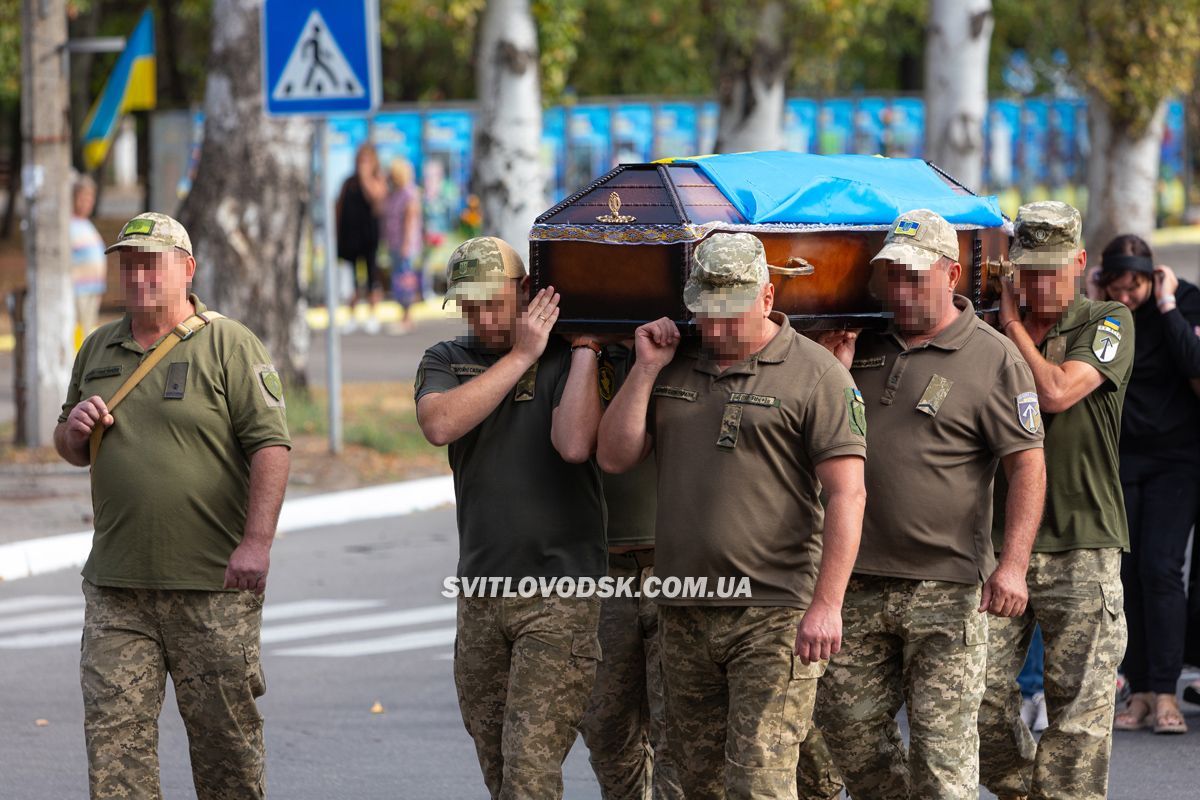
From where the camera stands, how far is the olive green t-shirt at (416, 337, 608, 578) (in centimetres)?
505

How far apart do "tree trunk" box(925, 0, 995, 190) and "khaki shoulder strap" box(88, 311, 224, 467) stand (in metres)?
10.9

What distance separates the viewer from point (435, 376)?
5.12 m

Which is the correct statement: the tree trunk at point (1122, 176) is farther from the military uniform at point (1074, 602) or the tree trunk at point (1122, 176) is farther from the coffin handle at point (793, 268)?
the coffin handle at point (793, 268)

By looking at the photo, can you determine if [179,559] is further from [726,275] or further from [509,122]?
[509,122]

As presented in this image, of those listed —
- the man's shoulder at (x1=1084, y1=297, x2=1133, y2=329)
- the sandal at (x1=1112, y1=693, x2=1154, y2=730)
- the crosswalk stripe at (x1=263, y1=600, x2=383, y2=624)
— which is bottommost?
the crosswalk stripe at (x1=263, y1=600, x2=383, y2=624)

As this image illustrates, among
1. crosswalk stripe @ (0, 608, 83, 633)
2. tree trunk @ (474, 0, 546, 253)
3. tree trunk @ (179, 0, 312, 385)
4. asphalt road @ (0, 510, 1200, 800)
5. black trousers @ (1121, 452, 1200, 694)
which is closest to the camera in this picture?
asphalt road @ (0, 510, 1200, 800)

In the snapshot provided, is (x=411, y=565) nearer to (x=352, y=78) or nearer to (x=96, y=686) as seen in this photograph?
(x=352, y=78)

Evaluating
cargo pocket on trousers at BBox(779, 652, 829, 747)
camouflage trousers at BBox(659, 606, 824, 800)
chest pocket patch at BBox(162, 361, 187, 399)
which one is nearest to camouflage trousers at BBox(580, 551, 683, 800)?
camouflage trousers at BBox(659, 606, 824, 800)

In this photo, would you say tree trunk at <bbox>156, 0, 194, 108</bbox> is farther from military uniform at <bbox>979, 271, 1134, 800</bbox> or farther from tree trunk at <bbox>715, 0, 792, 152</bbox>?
military uniform at <bbox>979, 271, 1134, 800</bbox>

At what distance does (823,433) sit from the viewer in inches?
186

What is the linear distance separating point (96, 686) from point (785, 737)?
1932mm

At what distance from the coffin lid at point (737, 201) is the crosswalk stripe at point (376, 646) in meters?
3.85

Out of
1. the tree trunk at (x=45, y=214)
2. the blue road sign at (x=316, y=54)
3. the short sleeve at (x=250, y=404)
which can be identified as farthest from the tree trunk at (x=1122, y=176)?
the short sleeve at (x=250, y=404)

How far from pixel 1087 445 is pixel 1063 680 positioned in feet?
2.37
